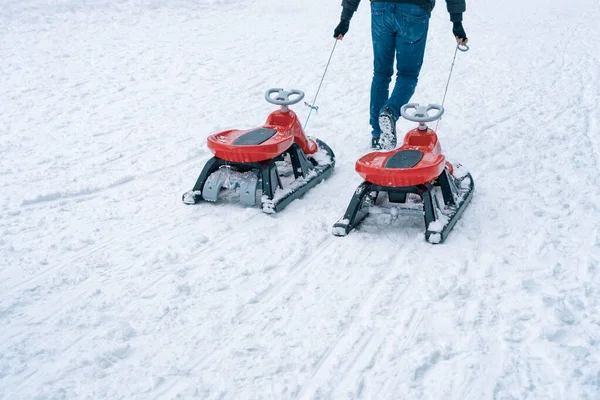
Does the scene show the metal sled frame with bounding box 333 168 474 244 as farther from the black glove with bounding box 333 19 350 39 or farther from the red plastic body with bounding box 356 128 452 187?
the black glove with bounding box 333 19 350 39

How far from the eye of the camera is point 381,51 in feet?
19.8

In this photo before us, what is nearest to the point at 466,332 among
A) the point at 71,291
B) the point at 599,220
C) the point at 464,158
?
the point at 599,220

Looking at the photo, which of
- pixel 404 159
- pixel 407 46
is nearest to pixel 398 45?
pixel 407 46

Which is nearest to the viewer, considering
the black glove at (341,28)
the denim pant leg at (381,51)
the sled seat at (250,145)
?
the sled seat at (250,145)

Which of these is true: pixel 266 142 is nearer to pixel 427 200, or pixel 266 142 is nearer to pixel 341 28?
pixel 427 200

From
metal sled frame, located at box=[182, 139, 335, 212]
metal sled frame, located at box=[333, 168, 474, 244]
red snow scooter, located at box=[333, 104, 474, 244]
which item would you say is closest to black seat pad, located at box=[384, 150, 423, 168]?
red snow scooter, located at box=[333, 104, 474, 244]

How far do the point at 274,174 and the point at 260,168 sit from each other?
5.4 inches

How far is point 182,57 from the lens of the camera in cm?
1052

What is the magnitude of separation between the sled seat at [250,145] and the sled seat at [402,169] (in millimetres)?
767

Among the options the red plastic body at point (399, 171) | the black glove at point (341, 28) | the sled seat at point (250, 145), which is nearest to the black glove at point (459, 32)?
the black glove at point (341, 28)

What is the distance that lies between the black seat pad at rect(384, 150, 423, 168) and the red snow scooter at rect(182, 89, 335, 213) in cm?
94

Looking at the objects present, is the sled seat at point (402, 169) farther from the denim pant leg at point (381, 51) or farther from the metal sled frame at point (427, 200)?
the denim pant leg at point (381, 51)

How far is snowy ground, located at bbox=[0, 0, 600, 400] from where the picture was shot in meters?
3.02

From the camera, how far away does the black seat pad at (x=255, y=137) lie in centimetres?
498
